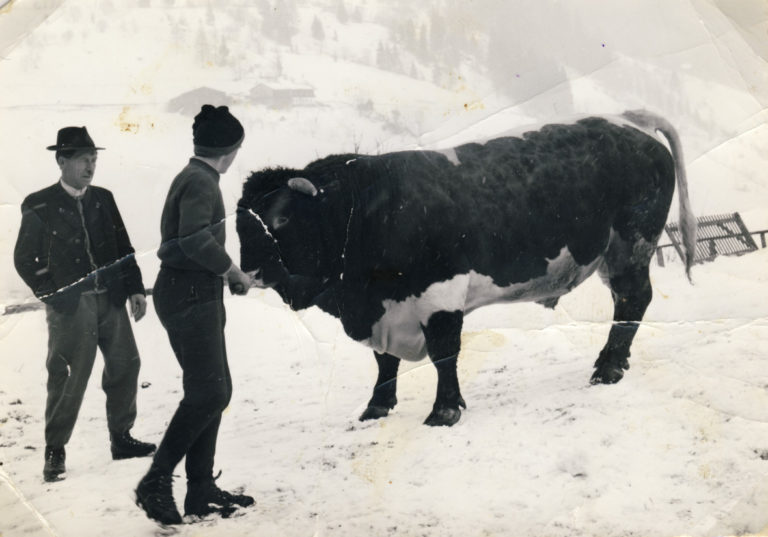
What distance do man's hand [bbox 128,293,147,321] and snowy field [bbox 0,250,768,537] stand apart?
0.02 m

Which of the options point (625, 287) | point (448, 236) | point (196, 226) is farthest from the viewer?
point (625, 287)

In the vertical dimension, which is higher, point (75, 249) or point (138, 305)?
point (75, 249)

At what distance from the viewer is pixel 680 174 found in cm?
193

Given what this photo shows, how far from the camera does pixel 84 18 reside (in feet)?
5.94

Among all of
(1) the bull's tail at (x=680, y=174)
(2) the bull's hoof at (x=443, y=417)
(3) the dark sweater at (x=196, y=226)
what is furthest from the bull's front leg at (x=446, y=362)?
(1) the bull's tail at (x=680, y=174)

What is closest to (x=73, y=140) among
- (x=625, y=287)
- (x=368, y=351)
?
(x=368, y=351)

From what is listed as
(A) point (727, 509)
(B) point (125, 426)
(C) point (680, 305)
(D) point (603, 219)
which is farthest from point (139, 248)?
(A) point (727, 509)

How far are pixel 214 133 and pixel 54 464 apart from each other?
79 cm

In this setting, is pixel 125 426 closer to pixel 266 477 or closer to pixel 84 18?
pixel 266 477

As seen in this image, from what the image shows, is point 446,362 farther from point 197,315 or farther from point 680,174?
point 680,174

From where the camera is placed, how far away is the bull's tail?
6.22ft

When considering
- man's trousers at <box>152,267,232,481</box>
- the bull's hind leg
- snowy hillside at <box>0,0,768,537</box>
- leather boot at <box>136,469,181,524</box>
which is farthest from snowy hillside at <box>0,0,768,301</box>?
leather boot at <box>136,469,181,524</box>

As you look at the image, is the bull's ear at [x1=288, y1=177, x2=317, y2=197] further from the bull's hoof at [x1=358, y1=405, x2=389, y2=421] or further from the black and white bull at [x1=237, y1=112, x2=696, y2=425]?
the bull's hoof at [x1=358, y1=405, x2=389, y2=421]

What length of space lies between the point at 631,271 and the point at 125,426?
1188 millimetres
